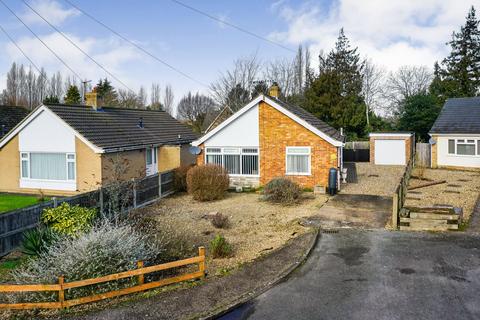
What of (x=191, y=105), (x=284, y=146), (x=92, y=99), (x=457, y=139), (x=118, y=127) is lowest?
(x=284, y=146)

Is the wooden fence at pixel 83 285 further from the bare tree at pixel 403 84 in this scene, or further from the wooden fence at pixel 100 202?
the bare tree at pixel 403 84

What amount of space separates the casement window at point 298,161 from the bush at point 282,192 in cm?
280

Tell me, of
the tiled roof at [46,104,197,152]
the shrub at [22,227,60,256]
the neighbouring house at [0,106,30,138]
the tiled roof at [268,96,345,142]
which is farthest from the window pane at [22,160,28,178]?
the tiled roof at [268,96,345,142]

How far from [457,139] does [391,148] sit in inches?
189

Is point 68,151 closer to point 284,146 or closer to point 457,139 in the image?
point 284,146

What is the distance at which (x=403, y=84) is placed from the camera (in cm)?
6431

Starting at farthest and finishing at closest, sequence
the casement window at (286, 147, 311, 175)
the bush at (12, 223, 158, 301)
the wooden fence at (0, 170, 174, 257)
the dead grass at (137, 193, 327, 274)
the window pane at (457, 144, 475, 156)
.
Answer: the window pane at (457, 144, 475, 156) → the casement window at (286, 147, 311, 175) → the dead grass at (137, 193, 327, 274) → the wooden fence at (0, 170, 174, 257) → the bush at (12, 223, 158, 301)

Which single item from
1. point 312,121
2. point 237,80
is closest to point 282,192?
point 312,121

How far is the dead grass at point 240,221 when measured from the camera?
11.6 metres

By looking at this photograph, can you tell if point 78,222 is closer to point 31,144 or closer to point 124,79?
point 31,144

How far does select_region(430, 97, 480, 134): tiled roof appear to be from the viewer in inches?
1130

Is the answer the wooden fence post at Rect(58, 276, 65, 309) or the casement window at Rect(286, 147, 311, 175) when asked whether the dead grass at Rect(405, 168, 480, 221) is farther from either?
the wooden fence post at Rect(58, 276, 65, 309)

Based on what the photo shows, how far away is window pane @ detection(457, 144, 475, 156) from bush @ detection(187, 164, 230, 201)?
19.0 metres

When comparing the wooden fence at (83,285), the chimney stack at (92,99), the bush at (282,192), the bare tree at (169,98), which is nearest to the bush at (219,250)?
the wooden fence at (83,285)
